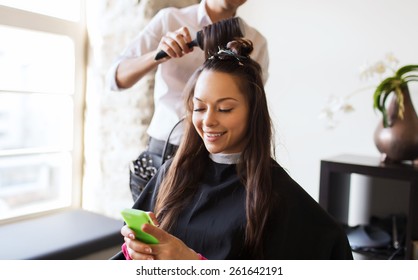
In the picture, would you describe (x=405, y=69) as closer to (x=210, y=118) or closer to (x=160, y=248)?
(x=210, y=118)

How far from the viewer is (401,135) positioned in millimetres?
1235

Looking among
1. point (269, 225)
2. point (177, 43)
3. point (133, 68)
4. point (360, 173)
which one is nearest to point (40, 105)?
point (133, 68)

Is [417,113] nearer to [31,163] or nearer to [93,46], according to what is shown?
[93,46]

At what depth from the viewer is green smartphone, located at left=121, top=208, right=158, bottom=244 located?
0.77 meters

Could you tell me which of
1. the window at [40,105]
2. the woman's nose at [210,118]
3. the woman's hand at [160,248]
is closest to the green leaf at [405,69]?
the woman's nose at [210,118]

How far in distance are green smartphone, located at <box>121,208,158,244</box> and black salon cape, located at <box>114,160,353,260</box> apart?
14cm

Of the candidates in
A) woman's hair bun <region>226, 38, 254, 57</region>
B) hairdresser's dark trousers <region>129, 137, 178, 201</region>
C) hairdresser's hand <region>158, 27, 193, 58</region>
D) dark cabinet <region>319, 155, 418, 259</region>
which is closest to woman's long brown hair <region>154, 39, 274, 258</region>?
woman's hair bun <region>226, 38, 254, 57</region>

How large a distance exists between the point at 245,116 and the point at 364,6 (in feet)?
1.72

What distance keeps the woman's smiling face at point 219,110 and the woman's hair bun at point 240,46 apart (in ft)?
0.20

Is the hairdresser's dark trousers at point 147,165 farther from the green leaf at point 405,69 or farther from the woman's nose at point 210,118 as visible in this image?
the green leaf at point 405,69

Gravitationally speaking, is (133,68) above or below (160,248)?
above

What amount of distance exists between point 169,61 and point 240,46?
327mm

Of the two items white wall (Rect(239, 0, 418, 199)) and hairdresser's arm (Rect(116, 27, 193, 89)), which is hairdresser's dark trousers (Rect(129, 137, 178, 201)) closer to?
hairdresser's arm (Rect(116, 27, 193, 89))
